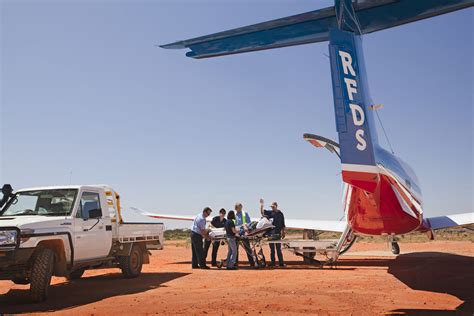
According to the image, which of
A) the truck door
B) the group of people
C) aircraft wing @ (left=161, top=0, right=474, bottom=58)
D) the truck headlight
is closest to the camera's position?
the truck headlight

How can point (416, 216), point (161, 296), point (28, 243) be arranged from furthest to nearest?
point (416, 216), point (161, 296), point (28, 243)

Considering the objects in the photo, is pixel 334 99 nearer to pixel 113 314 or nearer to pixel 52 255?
pixel 113 314

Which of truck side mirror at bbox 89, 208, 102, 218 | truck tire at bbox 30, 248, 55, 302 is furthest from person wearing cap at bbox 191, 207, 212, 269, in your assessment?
truck tire at bbox 30, 248, 55, 302

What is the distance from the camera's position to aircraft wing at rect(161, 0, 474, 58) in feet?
30.5

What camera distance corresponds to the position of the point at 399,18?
9.59 metres

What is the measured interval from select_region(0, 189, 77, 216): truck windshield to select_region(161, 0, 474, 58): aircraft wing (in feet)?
14.3

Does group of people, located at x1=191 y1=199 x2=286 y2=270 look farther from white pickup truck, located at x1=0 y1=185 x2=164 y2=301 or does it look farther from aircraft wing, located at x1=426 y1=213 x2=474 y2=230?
aircraft wing, located at x1=426 y1=213 x2=474 y2=230

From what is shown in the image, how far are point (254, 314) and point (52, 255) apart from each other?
392 cm

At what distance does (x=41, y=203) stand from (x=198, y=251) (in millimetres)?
5721

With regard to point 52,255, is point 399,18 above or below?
above

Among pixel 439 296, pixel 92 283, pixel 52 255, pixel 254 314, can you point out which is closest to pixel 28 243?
pixel 52 255

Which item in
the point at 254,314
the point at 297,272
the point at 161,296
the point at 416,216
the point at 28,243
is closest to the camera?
the point at 254,314

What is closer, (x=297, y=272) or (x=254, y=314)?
(x=254, y=314)

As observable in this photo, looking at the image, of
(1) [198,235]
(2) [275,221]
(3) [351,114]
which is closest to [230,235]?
(1) [198,235]
